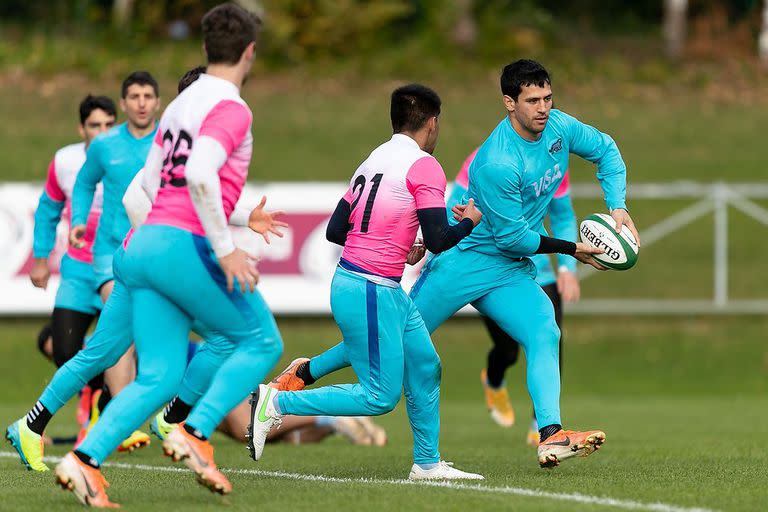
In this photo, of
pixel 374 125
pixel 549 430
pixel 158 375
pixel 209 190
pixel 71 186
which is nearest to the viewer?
pixel 209 190

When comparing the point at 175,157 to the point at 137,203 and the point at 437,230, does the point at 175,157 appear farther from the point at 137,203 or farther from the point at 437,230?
the point at 437,230

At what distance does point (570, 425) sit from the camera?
1232 cm

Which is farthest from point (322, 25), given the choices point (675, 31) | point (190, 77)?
point (190, 77)

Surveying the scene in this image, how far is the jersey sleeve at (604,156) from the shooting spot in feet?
27.3

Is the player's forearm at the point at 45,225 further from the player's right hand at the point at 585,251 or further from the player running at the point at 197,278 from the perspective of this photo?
the player's right hand at the point at 585,251

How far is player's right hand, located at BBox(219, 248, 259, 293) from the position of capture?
616 cm

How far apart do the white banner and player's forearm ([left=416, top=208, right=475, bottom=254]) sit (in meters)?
9.28

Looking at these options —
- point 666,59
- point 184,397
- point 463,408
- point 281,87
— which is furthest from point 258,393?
point 666,59

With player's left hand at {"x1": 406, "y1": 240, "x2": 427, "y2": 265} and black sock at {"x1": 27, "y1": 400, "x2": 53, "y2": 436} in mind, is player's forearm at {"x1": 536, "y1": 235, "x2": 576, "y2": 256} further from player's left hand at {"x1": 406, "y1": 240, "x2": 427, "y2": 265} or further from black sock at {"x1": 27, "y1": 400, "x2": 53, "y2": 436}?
black sock at {"x1": 27, "y1": 400, "x2": 53, "y2": 436}

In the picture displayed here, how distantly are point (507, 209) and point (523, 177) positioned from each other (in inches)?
9.2

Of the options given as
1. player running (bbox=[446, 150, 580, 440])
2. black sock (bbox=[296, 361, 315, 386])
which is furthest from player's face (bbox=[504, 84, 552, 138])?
black sock (bbox=[296, 361, 315, 386])

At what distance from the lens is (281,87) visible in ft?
96.2

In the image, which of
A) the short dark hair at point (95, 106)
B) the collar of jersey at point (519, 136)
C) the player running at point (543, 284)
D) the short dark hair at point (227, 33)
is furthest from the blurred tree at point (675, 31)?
the short dark hair at point (227, 33)

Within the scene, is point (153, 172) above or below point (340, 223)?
above
